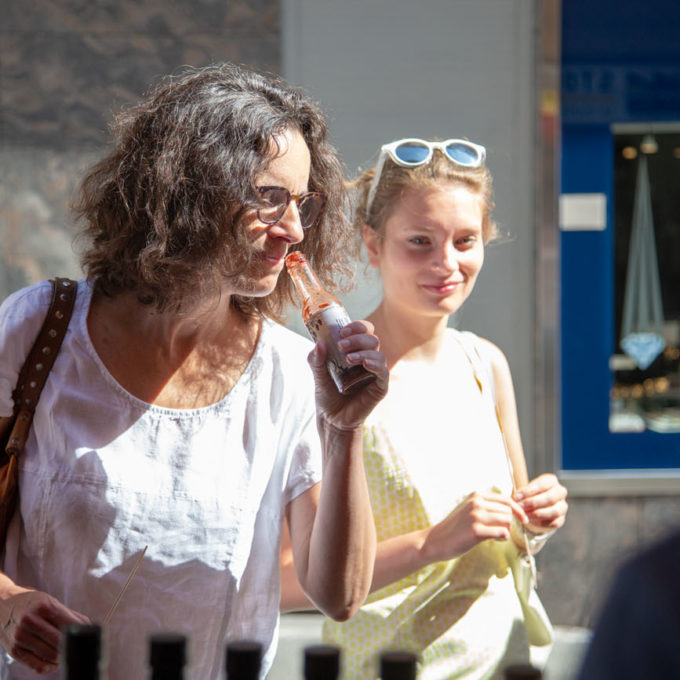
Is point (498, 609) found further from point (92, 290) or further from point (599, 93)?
point (599, 93)

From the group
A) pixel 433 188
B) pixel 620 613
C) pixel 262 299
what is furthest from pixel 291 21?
pixel 620 613

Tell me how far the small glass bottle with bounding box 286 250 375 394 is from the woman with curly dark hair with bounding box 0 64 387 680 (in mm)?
27

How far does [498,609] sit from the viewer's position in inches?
80.7

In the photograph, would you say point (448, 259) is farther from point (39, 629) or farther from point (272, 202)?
point (39, 629)

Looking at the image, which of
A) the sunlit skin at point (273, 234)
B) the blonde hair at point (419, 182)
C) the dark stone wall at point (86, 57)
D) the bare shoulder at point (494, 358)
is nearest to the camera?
the sunlit skin at point (273, 234)

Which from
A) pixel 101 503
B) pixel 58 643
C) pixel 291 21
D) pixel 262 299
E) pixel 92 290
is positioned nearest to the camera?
pixel 58 643

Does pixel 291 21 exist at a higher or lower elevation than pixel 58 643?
higher

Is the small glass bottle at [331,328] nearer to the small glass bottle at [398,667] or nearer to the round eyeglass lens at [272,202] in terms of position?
the round eyeglass lens at [272,202]

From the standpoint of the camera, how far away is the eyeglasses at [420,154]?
2.23m

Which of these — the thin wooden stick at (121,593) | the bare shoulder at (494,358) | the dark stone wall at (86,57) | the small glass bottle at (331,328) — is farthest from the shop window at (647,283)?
the thin wooden stick at (121,593)

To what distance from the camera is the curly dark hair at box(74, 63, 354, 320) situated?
1717 mm

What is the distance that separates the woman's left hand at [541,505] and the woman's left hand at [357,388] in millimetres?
552

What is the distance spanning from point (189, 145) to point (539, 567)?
3.35 metres

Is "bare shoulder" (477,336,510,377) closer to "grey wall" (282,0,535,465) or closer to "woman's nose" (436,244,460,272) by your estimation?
"woman's nose" (436,244,460,272)
